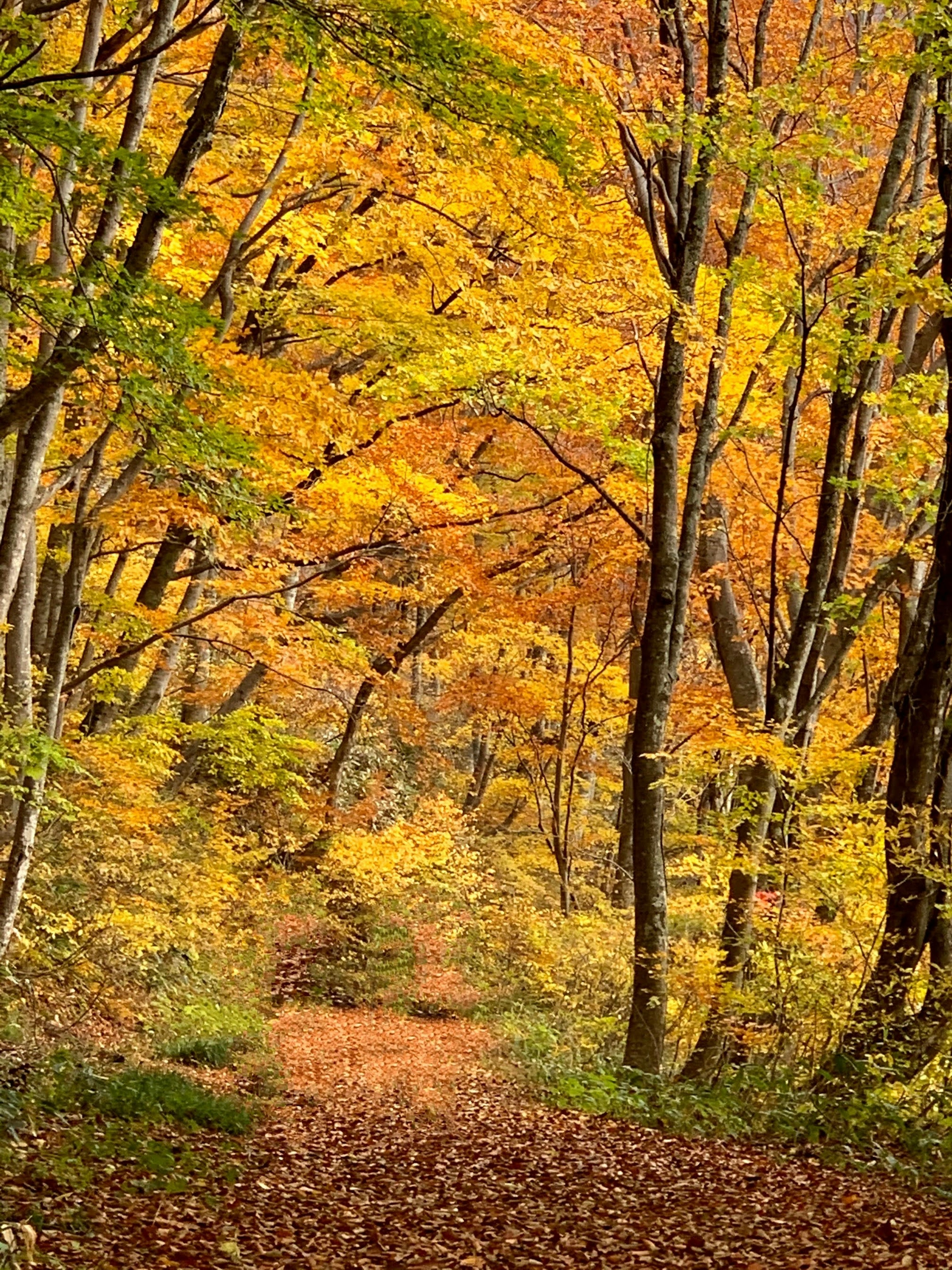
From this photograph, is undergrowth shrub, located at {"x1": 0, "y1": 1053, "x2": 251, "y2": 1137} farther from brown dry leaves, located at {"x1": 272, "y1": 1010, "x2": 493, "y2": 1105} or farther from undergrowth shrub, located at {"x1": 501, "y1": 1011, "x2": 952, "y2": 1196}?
undergrowth shrub, located at {"x1": 501, "y1": 1011, "x2": 952, "y2": 1196}

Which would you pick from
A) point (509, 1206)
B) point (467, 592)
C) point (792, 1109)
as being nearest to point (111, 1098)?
point (509, 1206)

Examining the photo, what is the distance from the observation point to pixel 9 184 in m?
5.57

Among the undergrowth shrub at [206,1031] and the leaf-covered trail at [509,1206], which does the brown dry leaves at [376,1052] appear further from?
the leaf-covered trail at [509,1206]

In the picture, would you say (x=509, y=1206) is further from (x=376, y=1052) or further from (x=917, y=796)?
(x=376, y=1052)

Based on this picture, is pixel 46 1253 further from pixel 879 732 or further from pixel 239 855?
pixel 239 855

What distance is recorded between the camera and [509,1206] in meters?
6.55

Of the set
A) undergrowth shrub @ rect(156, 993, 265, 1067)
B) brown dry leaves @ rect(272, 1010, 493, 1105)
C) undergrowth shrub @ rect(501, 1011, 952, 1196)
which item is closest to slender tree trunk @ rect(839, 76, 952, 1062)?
undergrowth shrub @ rect(501, 1011, 952, 1196)

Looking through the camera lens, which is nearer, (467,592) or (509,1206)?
(509,1206)

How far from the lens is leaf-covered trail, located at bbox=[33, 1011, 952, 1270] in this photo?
540 cm

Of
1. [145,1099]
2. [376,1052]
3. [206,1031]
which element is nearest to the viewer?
[145,1099]

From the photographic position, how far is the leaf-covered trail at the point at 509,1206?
5.40 metres

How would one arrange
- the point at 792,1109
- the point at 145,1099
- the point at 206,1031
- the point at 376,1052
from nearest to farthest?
the point at 145,1099, the point at 792,1109, the point at 206,1031, the point at 376,1052

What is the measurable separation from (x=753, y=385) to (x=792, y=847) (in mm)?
5314

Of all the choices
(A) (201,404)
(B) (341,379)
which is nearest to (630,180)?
(B) (341,379)
